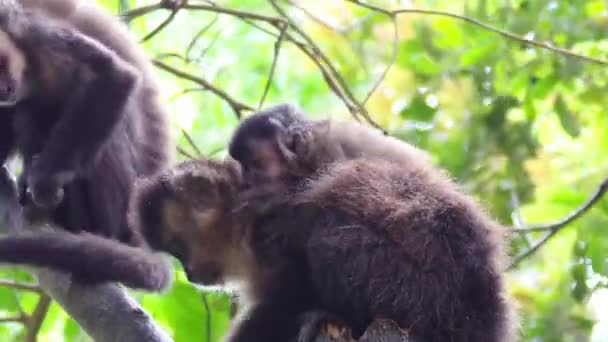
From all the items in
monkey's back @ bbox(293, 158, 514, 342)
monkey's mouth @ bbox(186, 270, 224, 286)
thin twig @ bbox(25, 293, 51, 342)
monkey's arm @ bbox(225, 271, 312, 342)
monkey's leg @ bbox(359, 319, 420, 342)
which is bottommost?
thin twig @ bbox(25, 293, 51, 342)

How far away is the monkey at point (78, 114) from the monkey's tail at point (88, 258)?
0.27m

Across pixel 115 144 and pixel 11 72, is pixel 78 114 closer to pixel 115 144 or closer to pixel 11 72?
pixel 115 144

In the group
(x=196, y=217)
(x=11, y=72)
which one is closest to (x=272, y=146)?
(x=196, y=217)

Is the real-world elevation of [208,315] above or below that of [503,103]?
below

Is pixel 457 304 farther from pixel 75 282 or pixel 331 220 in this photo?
pixel 75 282

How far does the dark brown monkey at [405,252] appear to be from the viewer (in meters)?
2.48

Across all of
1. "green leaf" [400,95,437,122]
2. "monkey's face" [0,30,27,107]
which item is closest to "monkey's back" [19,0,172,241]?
"monkey's face" [0,30,27,107]

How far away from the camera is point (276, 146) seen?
9.56 feet

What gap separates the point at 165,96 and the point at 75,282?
4.24ft

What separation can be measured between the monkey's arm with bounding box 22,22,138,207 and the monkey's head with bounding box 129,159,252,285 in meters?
0.27

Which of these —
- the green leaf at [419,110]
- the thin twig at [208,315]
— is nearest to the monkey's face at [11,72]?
the thin twig at [208,315]

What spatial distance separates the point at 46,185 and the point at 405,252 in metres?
1.18

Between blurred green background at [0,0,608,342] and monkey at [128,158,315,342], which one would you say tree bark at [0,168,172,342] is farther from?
blurred green background at [0,0,608,342]

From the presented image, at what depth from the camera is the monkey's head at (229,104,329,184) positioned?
9.43 ft
